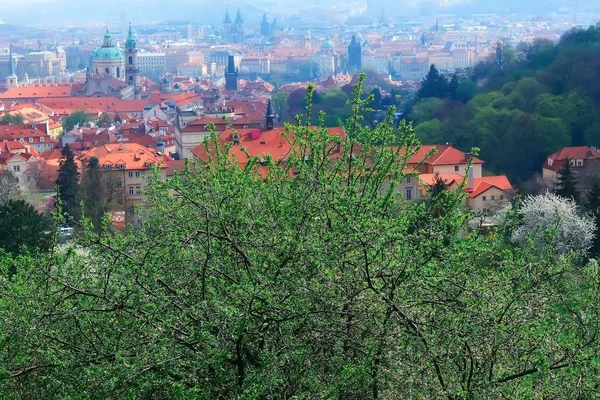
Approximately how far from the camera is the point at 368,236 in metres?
6.66

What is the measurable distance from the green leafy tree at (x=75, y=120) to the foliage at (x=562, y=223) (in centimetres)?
4667

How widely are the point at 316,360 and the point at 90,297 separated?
4.32 ft

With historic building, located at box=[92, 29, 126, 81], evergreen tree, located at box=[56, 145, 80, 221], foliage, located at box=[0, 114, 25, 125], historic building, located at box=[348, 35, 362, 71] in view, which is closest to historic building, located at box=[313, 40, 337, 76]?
historic building, located at box=[348, 35, 362, 71]

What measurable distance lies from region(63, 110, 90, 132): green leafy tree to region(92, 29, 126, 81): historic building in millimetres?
31170

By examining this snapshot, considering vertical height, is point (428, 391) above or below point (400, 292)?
below

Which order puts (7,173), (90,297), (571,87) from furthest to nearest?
(571,87) → (7,173) → (90,297)

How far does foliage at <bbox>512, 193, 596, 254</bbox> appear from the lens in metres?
21.6

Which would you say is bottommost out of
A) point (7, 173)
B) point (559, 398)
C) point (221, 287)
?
point (7, 173)

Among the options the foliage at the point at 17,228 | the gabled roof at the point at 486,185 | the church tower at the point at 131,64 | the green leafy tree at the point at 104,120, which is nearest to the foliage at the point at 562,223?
the gabled roof at the point at 486,185

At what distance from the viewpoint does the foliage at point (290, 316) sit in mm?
6539

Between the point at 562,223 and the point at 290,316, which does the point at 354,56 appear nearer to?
the point at 562,223

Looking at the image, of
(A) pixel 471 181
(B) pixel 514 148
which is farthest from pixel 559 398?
(B) pixel 514 148

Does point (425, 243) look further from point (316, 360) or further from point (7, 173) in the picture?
point (7, 173)

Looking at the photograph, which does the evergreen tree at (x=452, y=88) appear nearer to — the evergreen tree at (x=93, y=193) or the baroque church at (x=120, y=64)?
the evergreen tree at (x=93, y=193)
